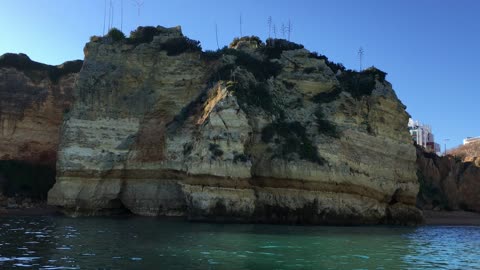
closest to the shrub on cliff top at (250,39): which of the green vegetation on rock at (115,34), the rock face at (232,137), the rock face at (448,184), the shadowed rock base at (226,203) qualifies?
the rock face at (232,137)

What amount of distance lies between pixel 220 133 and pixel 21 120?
82.5 ft

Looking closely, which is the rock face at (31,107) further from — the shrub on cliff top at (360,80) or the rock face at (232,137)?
the shrub on cliff top at (360,80)

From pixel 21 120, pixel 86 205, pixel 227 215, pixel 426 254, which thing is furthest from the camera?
pixel 21 120

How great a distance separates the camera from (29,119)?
46000 mm

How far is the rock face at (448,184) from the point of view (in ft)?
175

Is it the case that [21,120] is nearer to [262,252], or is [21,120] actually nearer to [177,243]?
[177,243]

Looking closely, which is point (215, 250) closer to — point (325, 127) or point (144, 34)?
point (325, 127)

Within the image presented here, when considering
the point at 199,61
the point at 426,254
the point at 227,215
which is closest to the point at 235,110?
the point at 227,215

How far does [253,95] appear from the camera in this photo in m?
35.3

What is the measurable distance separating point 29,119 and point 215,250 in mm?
36457

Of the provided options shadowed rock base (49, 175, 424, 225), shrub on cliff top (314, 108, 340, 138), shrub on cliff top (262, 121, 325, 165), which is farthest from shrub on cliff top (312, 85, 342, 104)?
shadowed rock base (49, 175, 424, 225)

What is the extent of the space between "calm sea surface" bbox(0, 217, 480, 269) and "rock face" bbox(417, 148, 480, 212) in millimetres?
33617

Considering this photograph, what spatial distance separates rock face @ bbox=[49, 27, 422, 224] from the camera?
102 ft

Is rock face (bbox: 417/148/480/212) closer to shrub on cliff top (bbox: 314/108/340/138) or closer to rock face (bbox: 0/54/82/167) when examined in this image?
shrub on cliff top (bbox: 314/108/340/138)
